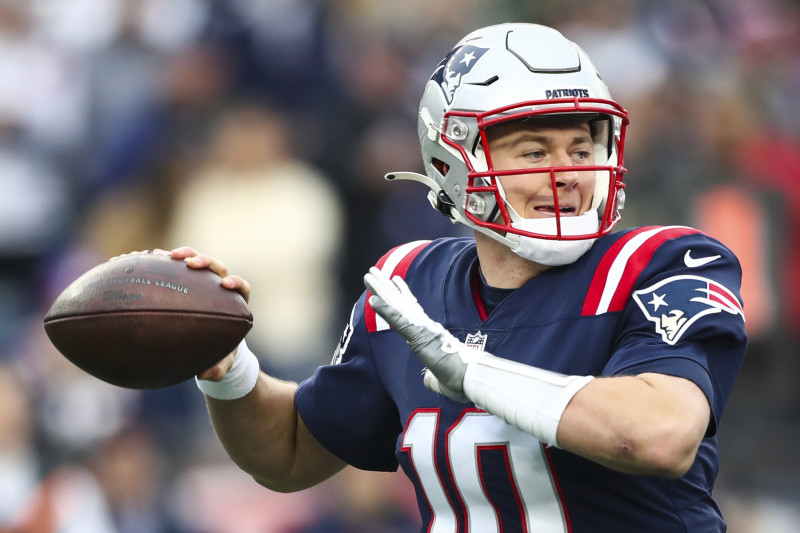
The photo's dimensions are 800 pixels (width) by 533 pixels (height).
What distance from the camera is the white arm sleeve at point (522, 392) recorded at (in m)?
2.25

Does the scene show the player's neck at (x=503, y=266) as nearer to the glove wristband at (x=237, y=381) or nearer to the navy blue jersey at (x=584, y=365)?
the navy blue jersey at (x=584, y=365)

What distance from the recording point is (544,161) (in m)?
2.66

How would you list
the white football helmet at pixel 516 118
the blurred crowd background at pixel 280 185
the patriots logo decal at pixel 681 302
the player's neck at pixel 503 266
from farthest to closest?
1. the blurred crowd background at pixel 280 185
2. the player's neck at pixel 503 266
3. the white football helmet at pixel 516 118
4. the patriots logo decal at pixel 681 302

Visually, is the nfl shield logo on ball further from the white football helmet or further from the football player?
the white football helmet

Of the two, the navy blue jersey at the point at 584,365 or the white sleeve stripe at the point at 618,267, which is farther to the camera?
the white sleeve stripe at the point at 618,267

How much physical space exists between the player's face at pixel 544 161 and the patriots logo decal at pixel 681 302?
30 cm

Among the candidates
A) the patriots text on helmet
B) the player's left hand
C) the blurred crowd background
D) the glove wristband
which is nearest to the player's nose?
the patriots text on helmet

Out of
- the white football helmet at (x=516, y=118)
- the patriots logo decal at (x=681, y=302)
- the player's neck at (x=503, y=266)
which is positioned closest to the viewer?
the patriots logo decal at (x=681, y=302)

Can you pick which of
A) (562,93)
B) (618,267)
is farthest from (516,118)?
(618,267)

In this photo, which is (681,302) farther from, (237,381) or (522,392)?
(237,381)

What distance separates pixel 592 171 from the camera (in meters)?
2.69

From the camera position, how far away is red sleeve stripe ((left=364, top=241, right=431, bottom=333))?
9.60 feet

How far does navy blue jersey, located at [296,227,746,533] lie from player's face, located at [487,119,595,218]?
0.41 ft

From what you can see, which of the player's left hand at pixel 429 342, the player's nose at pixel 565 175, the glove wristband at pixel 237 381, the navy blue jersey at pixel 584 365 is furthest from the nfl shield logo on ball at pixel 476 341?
the glove wristband at pixel 237 381
